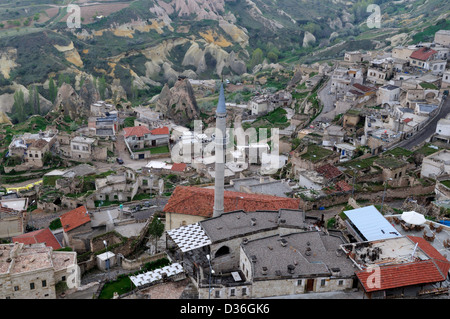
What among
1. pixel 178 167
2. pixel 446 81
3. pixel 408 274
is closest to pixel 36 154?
pixel 178 167

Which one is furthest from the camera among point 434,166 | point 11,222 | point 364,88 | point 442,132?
point 364,88

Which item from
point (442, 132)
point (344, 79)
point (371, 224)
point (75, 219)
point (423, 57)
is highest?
point (423, 57)

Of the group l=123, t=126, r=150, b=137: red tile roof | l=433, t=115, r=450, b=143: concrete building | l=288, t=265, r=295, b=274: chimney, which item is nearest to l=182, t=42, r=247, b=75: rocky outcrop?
l=123, t=126, r=150, b=137: red tile roof

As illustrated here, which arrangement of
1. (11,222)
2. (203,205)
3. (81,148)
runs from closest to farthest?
1. (203,205)
2. (11,222)
3. (81,148)

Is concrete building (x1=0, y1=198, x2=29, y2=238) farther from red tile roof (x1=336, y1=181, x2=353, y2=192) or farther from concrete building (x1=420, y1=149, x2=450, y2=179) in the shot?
concrete building (x1=420, y1=149, x2=450, y2=179)

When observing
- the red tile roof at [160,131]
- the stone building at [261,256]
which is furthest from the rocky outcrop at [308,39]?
the stone building at [261,256]

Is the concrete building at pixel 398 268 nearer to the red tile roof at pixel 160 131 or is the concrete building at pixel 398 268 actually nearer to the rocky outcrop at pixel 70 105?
the red tile roof at pixel 160 131

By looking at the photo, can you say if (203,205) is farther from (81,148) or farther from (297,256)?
(81,148)
